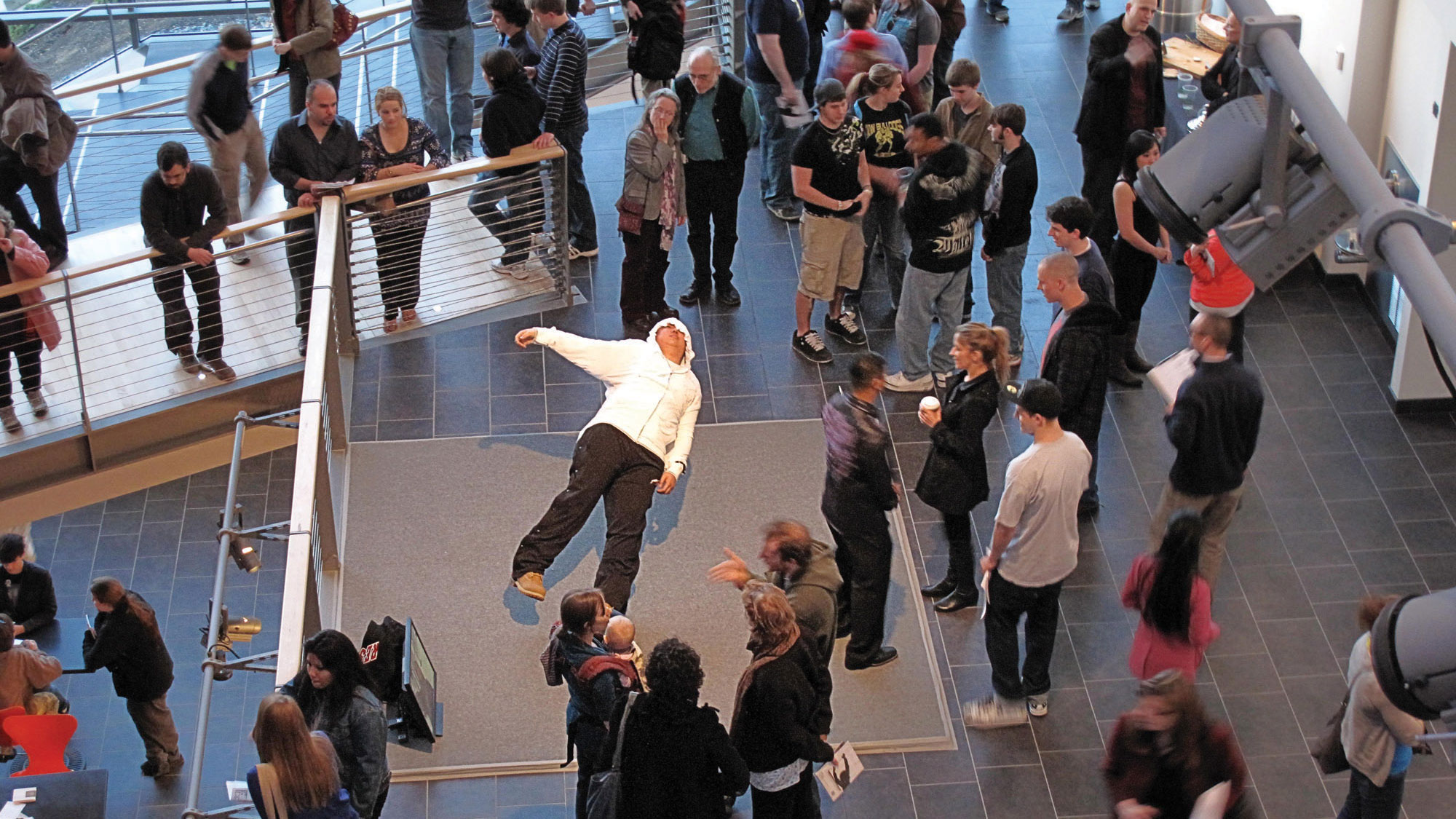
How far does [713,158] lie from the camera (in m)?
9.01

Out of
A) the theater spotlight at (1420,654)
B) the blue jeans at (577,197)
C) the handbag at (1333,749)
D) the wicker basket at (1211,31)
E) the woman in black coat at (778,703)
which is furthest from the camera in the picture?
the wicker basket at (1211,31)

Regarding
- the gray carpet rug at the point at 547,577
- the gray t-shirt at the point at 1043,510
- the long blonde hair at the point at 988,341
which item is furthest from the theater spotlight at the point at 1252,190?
the gray carpet rug at the point at 547,577

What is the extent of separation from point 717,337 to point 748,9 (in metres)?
2.22

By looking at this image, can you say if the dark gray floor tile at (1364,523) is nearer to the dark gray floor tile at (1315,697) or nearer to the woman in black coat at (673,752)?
the dark gray floor tile at (1315,697)

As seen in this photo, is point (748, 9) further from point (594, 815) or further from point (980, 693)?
point (594, 815)

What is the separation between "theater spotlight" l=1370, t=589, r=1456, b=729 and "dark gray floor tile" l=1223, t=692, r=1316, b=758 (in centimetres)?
430

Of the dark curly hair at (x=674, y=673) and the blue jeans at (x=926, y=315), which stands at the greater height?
the dark curly hair at (x=674, y=673)

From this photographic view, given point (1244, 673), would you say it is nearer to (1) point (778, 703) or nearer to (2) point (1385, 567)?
(2) point (1385, 567)

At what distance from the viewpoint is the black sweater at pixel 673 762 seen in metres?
5.29

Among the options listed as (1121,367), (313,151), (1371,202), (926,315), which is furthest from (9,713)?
(1371,202)

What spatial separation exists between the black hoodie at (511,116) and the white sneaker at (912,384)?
2501mm

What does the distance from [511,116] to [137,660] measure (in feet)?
11.9

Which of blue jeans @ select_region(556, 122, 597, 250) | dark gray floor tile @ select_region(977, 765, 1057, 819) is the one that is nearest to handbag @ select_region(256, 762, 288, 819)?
dark gray floor tile @ select_region(977, 765, 1057, 819)

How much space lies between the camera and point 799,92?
994cm
